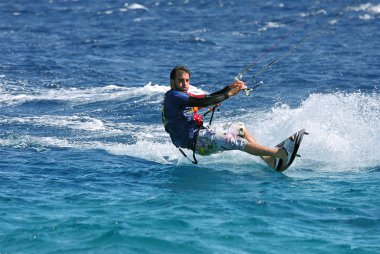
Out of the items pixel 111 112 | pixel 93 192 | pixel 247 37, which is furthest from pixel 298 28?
pixel 93 192

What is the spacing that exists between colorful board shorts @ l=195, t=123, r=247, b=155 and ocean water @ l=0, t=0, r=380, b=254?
442 mm

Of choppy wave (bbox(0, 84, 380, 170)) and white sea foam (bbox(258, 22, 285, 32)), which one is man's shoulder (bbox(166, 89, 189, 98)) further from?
white sea foam (bbox(258, 22, 285, 32))

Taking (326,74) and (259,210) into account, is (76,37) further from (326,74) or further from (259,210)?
(259,210)

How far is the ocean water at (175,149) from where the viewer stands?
817 centimetres

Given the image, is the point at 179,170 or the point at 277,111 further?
the point at 277,111

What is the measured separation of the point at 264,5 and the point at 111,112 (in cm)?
2031

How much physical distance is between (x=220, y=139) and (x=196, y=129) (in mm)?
404

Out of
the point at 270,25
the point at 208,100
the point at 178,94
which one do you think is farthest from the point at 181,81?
the point at 270,25

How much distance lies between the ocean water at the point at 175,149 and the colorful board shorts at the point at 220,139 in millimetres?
442

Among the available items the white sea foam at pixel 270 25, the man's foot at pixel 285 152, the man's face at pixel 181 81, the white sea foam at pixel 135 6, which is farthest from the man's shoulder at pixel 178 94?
the white sea foam at pixel 135 6

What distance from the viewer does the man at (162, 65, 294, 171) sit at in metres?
10.4

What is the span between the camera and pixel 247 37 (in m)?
26.6

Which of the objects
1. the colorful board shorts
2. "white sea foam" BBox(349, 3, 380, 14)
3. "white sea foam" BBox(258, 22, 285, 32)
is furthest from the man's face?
"white sea foam" BBox(349, 3, 380, 14)

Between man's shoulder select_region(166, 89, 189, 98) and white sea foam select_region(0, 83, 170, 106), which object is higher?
man's shoulder select_region(166, 89, 189, 98)
